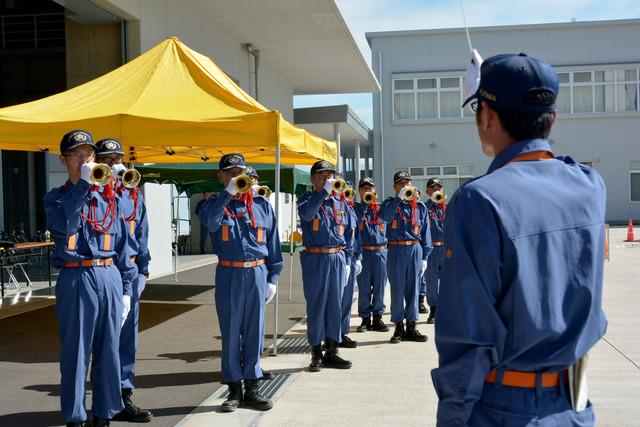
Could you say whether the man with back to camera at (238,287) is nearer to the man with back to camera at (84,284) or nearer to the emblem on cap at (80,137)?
the man with back to camera at (84,284)

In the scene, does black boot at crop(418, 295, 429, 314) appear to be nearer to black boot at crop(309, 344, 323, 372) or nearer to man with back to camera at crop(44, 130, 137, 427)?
black boot at crop(309, 344, 323, 372)

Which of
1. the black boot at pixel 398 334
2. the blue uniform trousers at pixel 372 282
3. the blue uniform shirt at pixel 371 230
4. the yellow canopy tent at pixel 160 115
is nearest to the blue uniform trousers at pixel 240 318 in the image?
the yellow canopy tent at pixel 160 115

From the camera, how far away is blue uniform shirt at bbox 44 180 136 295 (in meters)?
4.41

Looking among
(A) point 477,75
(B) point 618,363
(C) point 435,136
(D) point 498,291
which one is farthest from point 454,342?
(C) point 435,136

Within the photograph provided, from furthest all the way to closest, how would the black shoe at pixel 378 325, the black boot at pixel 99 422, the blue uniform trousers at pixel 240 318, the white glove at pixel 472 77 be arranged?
1. the black shoe at pixel 378 325
2. the blue uniform trousers at pixel 240 318
3. the black boot at pixel 99 422
4. the white glove at pixel 472 77

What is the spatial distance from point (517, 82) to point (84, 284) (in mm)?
3451

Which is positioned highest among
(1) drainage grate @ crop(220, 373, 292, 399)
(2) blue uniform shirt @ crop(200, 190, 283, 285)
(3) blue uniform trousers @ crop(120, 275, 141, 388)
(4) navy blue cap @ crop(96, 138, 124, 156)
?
(4) navy blue cap @ crop(96, 138, 124, 156)

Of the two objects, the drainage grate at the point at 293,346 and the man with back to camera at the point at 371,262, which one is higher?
the man with back to camera at the point at 371,262

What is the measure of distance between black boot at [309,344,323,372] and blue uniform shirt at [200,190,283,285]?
Result: 1.46 m

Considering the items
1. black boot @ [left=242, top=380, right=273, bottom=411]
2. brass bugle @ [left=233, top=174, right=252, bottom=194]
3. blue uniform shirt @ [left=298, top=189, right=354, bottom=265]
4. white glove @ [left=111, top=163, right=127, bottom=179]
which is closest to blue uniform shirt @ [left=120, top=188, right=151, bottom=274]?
white glove @ [left=111, top=163, right=127, bottom=179]

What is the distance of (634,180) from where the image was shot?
34219 millimetres

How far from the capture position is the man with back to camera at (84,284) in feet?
14.5

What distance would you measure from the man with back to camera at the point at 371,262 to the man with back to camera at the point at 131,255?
11.6 ft

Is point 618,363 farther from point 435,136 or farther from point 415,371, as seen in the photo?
point 435,136
